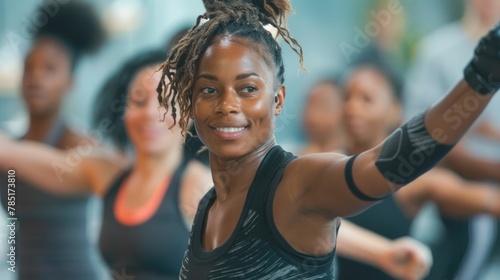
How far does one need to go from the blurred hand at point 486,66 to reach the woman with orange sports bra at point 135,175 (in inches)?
80.2

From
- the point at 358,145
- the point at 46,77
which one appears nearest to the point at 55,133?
the point at 46,77

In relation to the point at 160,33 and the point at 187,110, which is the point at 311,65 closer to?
the point at 160,33

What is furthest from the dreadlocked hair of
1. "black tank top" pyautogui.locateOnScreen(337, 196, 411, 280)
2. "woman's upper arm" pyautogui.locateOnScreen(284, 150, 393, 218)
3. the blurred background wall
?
"black tank top" pyautogui.locateOnScreen(337, 196, 411, 280)

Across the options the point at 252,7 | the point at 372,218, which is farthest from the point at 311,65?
the point at 252,7

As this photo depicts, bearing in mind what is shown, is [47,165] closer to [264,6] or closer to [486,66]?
[264,6]

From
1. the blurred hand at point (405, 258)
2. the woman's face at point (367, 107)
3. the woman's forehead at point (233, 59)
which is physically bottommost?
the blurred hand at point (405, 258)

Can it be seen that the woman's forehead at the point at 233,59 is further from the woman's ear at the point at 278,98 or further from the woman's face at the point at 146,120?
the woman's face at the point at 146,120

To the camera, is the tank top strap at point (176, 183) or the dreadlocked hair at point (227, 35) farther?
the tank top strap at point (176, 183)

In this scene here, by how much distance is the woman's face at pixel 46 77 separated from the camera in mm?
3223

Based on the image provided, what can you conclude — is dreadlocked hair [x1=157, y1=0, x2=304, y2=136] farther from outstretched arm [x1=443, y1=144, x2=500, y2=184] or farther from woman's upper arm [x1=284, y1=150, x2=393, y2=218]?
outstretched arm [x1=443, y1=144, x2=500, y2=184]

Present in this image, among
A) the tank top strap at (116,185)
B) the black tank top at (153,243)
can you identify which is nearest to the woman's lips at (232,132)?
the black tank top at (153,243)

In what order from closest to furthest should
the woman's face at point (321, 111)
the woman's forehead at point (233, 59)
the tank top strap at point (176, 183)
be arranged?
1. the woman's forehead at point (233, 59)
2. the woman's face at point (321, 111)
3. the tank top strap at point (176, 183)

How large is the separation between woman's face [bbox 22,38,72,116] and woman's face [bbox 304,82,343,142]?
1.03 meters

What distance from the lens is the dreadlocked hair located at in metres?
1.37
